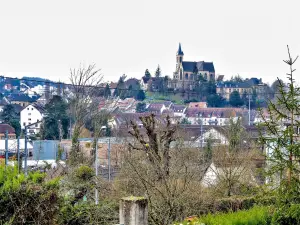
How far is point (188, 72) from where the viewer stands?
15212cm

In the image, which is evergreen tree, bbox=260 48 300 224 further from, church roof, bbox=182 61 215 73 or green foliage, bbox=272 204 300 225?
church roof, bbox=182 61 215 73

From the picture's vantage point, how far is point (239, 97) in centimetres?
12100

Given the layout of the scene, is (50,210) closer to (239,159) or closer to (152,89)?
(239,159)

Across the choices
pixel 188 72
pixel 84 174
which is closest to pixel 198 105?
pixel 188 72

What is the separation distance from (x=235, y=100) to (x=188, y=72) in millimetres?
34319

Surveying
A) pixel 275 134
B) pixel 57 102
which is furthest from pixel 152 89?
pixel 275 134

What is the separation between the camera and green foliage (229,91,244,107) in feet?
390

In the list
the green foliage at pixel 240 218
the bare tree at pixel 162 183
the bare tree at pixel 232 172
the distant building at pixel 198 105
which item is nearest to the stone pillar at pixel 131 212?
the green foliage at pixel 240 218

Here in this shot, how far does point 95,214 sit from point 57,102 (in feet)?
124

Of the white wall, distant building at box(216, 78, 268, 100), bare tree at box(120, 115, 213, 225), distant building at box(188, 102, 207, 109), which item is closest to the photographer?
bare tree at box(120, 115, 213, 225)

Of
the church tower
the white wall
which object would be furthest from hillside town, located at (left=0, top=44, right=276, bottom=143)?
the white wall

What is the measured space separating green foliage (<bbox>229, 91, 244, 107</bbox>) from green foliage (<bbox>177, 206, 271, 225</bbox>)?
355ft

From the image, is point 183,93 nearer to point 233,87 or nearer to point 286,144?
point 233,87

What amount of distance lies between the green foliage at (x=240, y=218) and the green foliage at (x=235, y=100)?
108243 millimetres
